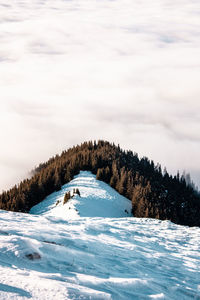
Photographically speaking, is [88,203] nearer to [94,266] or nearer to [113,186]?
[113,186]

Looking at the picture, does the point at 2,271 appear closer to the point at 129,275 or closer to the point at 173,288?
the point at 129,275

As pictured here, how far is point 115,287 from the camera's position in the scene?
27.3 feet

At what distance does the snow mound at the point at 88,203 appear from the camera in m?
43.0

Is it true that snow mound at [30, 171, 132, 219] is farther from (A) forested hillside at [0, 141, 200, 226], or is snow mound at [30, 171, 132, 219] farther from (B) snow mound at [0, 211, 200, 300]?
(B) snow mound at [0, 211, 200, 300]

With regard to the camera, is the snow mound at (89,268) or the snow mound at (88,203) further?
the snow mound at (88,203)

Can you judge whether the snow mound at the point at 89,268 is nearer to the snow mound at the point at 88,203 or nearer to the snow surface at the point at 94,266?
the snow surface at the point at 94,266

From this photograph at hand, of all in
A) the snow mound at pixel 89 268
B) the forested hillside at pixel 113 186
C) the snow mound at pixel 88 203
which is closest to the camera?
the snow mound at pixel 89 268

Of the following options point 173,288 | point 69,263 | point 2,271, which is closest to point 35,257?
point 69,263

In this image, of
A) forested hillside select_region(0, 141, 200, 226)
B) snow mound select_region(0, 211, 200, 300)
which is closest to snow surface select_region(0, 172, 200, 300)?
snow mound select_region(0, 211, 200, 300)

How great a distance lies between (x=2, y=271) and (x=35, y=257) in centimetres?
171

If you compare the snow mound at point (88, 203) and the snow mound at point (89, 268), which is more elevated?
the snow mound at point (89, 268)

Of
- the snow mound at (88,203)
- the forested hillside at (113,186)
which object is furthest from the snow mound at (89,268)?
the forested hillside at (113,186)

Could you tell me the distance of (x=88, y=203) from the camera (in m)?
47.4

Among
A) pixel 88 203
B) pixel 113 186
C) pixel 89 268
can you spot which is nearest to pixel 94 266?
pixel 89 268
